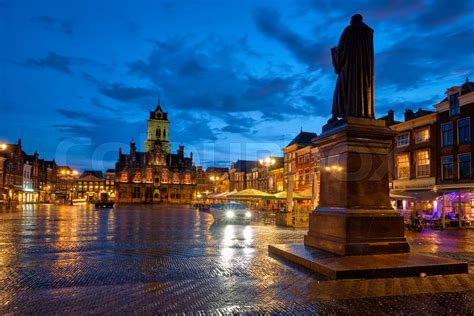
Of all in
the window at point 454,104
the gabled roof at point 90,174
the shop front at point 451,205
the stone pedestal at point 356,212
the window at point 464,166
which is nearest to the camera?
the stone pedestal at point 356,212

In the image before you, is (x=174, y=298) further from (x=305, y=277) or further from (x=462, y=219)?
(x=462, y=219)

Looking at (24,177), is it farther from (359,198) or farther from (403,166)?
(359,198)

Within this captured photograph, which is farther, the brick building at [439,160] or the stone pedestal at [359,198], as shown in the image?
the brick building at [439,160]

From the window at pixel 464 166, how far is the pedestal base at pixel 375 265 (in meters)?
23.7

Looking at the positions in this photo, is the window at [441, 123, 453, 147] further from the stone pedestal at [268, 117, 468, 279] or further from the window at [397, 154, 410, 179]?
the stone pedestal at [268, 117, 468, 279]

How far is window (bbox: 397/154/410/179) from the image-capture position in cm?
3456

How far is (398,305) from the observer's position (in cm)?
540

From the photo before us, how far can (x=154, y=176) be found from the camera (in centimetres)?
11481

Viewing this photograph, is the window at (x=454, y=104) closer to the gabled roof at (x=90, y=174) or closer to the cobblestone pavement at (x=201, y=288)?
the cobblestone pavement at (x=201, y=288)

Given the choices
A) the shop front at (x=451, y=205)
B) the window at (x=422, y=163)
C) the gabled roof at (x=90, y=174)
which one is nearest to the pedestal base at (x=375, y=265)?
the shop front at (x=451, y=205)

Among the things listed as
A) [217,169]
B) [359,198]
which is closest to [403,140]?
[359,198]

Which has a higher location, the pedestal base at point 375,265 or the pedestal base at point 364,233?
the pedestal base at point 364,233

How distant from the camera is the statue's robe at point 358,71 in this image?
939cm

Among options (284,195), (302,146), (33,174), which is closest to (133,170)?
(33,174)
